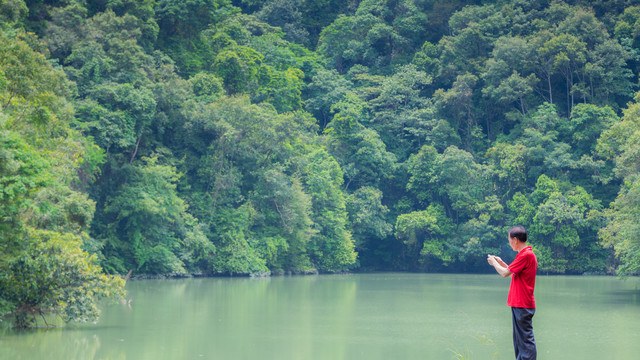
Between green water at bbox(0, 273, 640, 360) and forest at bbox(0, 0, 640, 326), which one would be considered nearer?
green water at bbox(0, 273, 640, 360)

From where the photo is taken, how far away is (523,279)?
19.3 feet

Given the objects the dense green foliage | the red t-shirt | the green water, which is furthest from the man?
the dense green foliage

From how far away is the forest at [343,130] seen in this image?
26109 millimetres

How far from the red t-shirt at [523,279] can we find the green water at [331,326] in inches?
63.8

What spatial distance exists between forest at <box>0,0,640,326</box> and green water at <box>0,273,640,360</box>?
11.5 feet

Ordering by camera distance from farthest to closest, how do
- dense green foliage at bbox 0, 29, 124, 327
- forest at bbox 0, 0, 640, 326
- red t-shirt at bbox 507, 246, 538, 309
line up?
1. forest at bbox 0, 0, 640, 326
2. dense green foliage at bbox 0, 29, 124, 327
3. red t-shirt at bbox 507, 246, 538, 309

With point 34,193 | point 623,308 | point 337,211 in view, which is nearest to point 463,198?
point 337,211

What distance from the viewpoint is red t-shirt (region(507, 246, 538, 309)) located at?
582 cm

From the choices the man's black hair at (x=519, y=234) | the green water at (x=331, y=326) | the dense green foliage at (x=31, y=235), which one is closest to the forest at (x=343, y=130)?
the dense green foliage at (x=31, y=235)

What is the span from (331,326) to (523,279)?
10.0 meters

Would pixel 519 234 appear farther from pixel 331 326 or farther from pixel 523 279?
pixel 331 326

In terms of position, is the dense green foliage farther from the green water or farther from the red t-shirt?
the red t-shirt

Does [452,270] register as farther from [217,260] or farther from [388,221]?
[217,260]

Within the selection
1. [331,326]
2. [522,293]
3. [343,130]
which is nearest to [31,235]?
[331,326]
